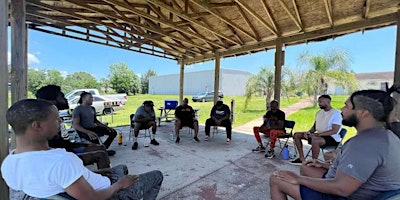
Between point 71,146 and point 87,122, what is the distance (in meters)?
1.29

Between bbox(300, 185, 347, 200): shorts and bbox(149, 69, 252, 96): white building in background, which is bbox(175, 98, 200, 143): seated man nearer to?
bbox(300, 185, 347, 200): shorts

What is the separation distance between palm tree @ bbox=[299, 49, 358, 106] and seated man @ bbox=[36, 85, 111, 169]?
31.9 feet

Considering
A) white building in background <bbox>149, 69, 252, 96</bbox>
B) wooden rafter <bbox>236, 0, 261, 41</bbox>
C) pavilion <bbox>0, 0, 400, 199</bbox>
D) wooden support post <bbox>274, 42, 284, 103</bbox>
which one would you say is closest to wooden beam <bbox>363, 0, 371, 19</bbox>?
pavilion <bbox>0, 0, 400, 199</bbox>

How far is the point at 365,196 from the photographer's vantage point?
1.32 meters

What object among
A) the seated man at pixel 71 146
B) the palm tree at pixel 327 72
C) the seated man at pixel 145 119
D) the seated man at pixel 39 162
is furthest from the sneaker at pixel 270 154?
the palm tree at pixel 327 72

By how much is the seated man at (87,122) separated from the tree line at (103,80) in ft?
70.2

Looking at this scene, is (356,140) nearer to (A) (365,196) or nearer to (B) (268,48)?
(A) (365,196)

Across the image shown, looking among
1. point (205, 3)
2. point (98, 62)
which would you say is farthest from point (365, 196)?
point (98, 62)

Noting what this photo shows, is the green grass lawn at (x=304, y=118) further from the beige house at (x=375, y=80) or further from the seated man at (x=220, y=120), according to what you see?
the seated man at (x=220, y=120)

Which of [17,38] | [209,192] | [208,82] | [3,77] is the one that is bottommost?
[209,192]

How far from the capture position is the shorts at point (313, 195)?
1409mm

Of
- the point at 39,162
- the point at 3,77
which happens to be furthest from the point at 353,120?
the point at 3,77

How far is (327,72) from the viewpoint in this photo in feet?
31.7

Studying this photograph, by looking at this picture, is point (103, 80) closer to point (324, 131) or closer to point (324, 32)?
point (324, 32)
